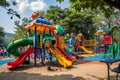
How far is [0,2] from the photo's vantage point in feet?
37.7

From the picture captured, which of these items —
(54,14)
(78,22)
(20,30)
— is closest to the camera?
(78,22)

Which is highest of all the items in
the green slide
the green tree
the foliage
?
the green tree

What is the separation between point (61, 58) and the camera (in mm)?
15875

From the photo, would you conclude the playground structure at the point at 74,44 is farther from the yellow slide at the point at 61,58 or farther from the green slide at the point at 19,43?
the green slide at the point at 19,43

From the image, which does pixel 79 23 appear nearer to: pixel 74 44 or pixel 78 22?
pixel 78 22

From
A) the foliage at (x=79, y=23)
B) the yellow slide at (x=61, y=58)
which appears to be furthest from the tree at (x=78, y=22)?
the yellow slide at (x=61, y=58)

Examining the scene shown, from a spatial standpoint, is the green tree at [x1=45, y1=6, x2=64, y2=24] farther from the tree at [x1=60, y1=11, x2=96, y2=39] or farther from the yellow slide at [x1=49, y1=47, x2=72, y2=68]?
the yellow slide at [x1=49, y1=47, x2=72, y2=68]

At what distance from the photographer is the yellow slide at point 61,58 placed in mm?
14727

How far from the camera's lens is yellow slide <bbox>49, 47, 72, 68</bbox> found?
Result: 14.7 metres

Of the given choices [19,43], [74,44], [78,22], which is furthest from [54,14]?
[19,43]

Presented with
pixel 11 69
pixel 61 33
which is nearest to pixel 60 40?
pixel 61 33

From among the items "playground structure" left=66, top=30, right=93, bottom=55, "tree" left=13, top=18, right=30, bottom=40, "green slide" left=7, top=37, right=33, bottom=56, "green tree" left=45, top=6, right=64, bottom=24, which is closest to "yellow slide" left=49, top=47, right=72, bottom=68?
"green slide" left=7, top=37, right=33, bottom=56

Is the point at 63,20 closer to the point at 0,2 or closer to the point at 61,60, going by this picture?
the point at 61,60

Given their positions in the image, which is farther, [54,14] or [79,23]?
[54,14]
